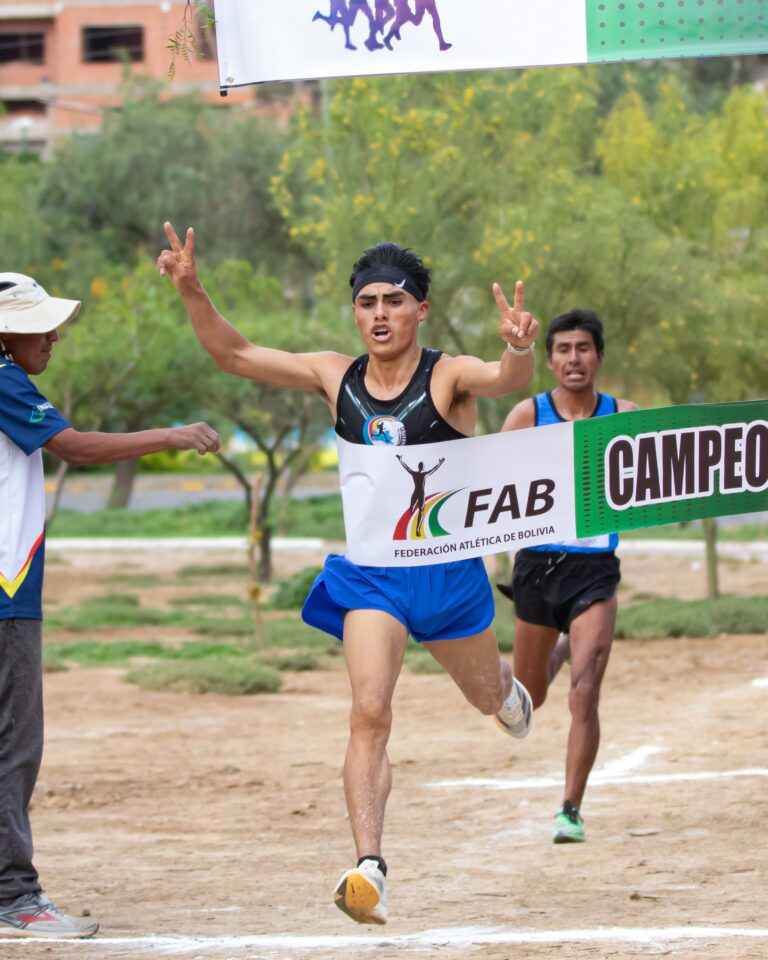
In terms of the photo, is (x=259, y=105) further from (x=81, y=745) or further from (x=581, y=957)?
(x=581, y=957)

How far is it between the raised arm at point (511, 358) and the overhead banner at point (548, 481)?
13.4 inches

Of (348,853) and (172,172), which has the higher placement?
(172,172)

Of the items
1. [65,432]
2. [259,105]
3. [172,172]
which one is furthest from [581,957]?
[259,105]

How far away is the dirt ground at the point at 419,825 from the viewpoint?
5695mm

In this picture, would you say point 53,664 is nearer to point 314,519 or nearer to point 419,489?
point 419,489

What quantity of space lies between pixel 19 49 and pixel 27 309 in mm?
62355

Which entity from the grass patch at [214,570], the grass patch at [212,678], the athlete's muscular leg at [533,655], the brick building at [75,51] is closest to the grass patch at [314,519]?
the grass patch at [214,570]

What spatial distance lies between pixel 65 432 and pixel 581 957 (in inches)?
98.3

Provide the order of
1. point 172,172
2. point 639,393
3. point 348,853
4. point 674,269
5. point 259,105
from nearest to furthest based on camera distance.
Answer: point 348,853
point 674,269
point 639,393
point 172,172
point 259,105

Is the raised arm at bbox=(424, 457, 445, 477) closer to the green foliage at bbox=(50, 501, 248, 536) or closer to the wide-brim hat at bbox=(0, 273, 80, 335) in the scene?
the wide-brim hat at bbox=(0, 273, 80, 335)

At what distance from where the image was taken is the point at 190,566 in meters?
26.3

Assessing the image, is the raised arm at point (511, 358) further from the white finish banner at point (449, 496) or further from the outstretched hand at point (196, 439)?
the outstretched hand at point (196, 439)

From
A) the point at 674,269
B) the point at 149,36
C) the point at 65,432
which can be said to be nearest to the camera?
the point at 65,432

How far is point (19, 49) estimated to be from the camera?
2552 inches
